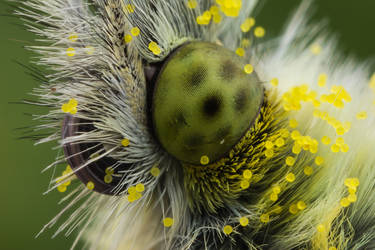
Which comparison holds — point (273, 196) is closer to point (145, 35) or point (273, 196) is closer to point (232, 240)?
point (232, 240)

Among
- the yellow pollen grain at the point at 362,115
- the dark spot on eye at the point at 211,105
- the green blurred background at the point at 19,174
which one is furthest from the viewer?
the green blurred background at the point at 19,174

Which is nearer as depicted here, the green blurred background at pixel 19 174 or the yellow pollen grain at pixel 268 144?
the yellow pollen grain at pixel 268 144

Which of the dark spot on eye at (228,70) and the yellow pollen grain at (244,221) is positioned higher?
the dark spot on eye at (228,70)

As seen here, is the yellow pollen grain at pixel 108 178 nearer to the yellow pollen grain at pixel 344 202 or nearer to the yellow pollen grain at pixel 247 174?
the yellow pollen grain at pixel 247 174

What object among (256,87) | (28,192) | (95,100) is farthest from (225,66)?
(28,192)

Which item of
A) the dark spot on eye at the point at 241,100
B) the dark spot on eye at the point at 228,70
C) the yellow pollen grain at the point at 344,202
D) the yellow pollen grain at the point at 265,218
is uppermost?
the dark spot on eye at the point at 228,70

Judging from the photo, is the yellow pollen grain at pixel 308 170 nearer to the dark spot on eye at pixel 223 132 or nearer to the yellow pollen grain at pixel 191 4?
the dark spot on eye at pixel 223 132

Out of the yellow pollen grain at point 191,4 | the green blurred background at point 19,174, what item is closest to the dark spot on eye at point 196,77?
the yellow pollen grain at point 191,4

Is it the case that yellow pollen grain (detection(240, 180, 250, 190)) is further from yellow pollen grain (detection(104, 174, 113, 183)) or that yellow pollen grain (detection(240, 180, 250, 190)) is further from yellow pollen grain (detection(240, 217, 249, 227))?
yellow pollen grain (detection(104, 174, 113, 183))

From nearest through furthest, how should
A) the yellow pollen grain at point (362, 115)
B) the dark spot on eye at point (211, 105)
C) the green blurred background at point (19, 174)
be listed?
the dark spot on eye at point (211, 105) < the yellow pollen grain at point (362, 115) < the green blurred background at point (19, 174)

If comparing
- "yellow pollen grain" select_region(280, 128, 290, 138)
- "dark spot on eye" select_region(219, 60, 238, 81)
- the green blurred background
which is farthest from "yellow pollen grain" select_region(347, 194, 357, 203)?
the green blurred background
